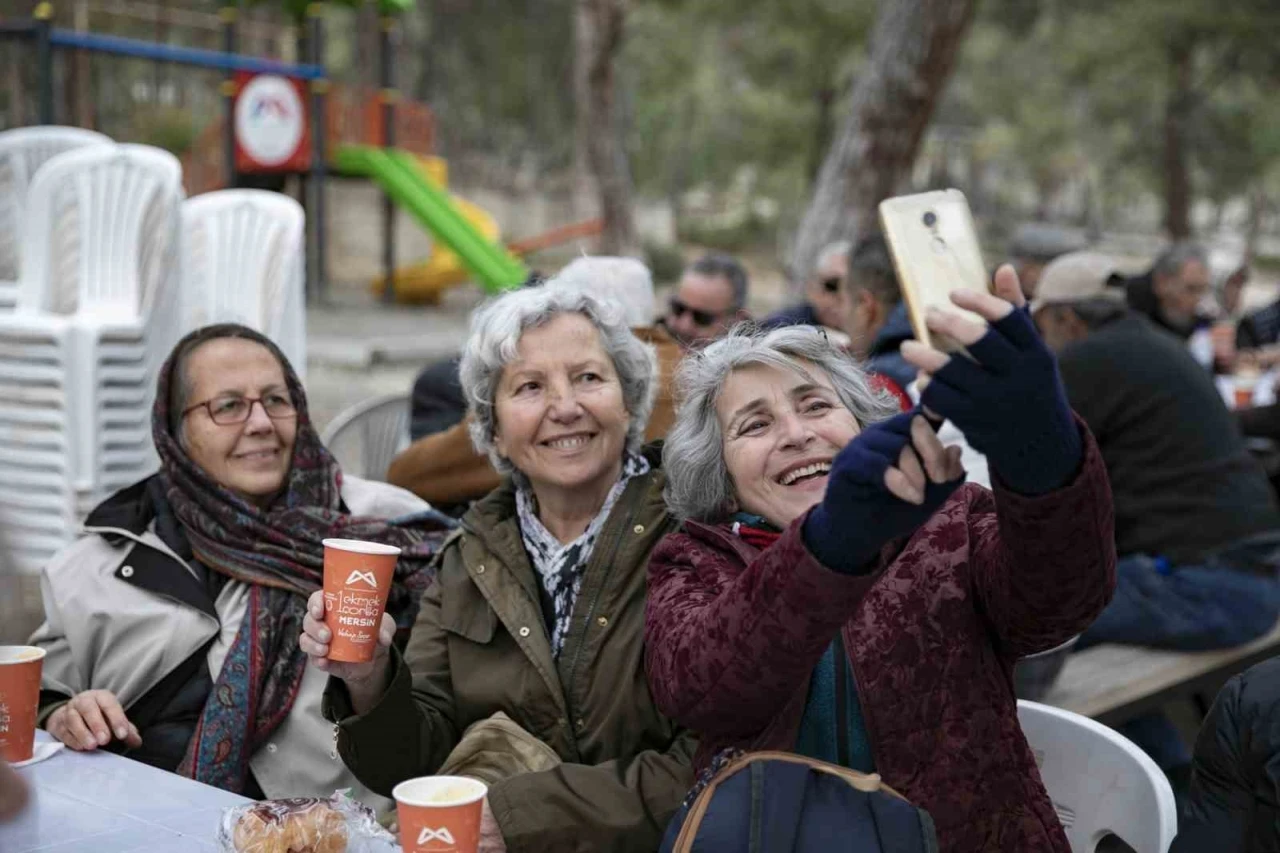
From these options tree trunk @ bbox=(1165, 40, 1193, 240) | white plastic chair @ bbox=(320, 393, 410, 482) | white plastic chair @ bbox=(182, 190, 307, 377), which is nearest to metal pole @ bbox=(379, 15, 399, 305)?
white plastic chair @ bbox=(182, 190, 307, 377)

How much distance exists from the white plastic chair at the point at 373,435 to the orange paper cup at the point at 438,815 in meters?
3.75

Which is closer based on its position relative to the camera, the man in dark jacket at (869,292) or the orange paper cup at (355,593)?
the orange paper cup at (355,593)

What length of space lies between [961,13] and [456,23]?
29361mm

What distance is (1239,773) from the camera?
6.37ft

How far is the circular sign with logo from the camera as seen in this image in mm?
16922

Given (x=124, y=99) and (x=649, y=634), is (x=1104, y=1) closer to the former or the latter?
(x=124, y=99)

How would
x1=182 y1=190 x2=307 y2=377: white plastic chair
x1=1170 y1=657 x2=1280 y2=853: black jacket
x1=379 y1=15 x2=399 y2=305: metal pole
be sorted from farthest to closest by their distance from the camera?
x1=379 y1=15 x2=399 y2=305: metal pole, x1=182 y1=190 x2=307 y2=377: white plastic chair, x1=1170 y1=657 x2=1280 y2=853: black jacket

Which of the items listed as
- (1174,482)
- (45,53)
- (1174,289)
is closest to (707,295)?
(1174,482)

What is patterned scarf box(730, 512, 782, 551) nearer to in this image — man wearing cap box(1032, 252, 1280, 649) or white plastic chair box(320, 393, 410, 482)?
man wearing cap box(1032, 252, 1280, 649)

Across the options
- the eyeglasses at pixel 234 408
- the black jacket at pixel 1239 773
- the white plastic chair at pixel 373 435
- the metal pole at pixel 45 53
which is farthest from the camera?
the metal pole at pixel 45 53

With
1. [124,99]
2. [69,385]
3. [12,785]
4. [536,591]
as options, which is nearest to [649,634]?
[536,591]

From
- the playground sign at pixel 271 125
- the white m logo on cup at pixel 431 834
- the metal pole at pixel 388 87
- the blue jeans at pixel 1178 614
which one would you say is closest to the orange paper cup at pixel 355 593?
the white m logo on cup at pixel 431 834

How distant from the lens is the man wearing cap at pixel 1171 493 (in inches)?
175

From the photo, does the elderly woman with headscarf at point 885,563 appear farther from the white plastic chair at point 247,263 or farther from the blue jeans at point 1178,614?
the white plastic chair at point 247,263
